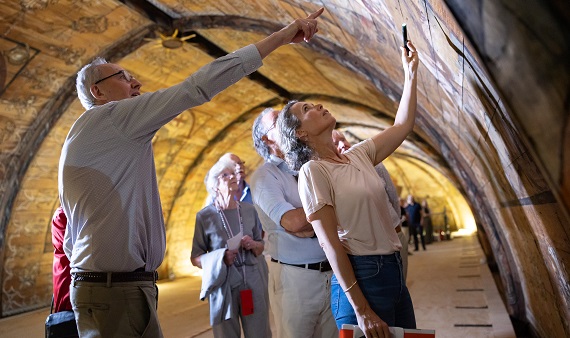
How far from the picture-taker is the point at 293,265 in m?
3.01

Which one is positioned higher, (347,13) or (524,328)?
(347,13)

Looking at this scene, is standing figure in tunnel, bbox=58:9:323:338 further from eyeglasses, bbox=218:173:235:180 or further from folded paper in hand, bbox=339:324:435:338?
eyeglasses, bbox=218:173:235:180

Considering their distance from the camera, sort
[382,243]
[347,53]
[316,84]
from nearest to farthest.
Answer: [382,243] < [347,53] < [316,84]

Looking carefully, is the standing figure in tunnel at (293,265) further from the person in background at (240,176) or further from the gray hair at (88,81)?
the person in background at (240,176)

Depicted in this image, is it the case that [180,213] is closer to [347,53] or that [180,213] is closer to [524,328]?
[347,53]

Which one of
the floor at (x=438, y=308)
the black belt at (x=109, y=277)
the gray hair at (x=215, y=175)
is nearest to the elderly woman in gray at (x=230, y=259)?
the gray hair at (x=215, y=175)

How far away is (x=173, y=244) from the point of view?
14.5 meters

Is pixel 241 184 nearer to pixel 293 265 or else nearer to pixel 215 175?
pixel 215 175

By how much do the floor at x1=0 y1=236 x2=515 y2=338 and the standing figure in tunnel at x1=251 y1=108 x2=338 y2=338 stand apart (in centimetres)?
255

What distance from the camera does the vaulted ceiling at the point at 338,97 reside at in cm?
150

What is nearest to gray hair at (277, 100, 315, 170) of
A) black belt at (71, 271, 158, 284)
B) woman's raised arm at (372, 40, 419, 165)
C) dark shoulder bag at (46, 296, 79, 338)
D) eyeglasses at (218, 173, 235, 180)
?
woman's raised arm at (372, 40, 419, 165)

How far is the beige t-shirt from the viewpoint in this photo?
2160 mm

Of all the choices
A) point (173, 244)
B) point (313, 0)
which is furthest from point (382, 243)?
point (173, 244)

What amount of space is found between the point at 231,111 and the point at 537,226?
1141 centimetres
